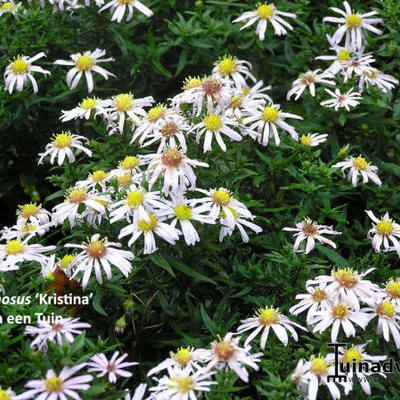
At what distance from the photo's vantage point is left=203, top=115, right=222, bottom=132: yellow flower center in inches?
110

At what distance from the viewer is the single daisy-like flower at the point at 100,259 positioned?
8.21ft

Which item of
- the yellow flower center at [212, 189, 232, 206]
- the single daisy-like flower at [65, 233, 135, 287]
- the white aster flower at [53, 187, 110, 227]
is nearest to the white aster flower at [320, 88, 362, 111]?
the yellow flower center at [212, 189, 232, 206]

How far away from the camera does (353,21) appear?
391cm

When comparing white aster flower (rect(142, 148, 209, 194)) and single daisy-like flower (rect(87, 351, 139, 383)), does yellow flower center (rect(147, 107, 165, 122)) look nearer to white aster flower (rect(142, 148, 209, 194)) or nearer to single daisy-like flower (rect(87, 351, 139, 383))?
white aster flower (rect(142, 148, 209, 194))

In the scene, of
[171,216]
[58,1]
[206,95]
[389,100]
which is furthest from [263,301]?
[58,1]

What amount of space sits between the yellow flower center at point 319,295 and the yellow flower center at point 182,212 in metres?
0.55

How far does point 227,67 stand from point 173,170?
129 centimetres

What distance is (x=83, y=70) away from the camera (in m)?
3.64

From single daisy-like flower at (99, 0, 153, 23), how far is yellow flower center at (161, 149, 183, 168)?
51.0 inches

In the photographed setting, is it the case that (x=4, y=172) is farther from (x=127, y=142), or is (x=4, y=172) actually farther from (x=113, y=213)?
(x=113, y=213)

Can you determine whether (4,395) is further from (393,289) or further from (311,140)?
(311,140)

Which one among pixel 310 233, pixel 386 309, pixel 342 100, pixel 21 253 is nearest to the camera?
pixel 386 309

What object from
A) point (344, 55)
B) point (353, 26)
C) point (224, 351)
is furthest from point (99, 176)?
point (353, 26)

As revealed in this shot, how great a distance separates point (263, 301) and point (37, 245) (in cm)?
93
